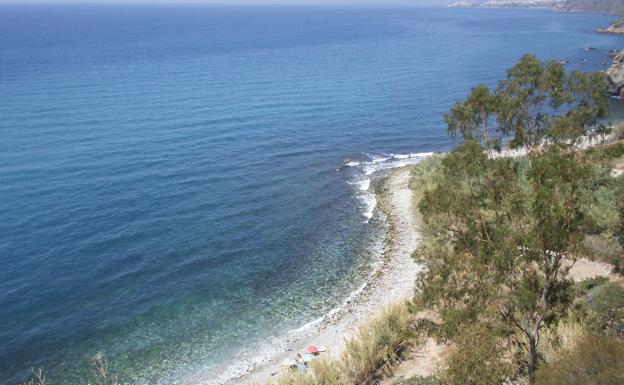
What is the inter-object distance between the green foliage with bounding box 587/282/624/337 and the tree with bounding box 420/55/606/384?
7.14ft

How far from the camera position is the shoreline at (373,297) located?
28322mm

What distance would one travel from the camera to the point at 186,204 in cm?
4709

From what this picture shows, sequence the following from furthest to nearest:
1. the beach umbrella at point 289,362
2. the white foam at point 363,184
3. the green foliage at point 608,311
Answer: the white foam at point 363,184
the beach umbrella at point 289,362
the green foliage at point 608,311

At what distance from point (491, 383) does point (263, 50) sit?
144m

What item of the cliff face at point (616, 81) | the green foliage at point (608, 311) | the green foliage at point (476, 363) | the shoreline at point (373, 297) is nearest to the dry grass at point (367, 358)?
the shoreline at point (373, 297)

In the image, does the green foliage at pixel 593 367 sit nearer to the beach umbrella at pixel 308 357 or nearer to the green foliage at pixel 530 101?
the green foliage at pixel 530 101

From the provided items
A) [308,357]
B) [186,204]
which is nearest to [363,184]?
[186,204]

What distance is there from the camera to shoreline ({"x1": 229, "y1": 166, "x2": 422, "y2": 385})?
92.9 ft

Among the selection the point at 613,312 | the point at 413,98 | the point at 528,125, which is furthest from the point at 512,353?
the point at 413,98

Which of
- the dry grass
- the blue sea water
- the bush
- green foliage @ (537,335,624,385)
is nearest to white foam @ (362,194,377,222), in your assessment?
the blue sea water

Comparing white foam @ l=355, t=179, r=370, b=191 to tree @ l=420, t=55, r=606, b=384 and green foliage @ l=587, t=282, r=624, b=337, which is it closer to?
tree @ l=420, t=55, r=606, b=384

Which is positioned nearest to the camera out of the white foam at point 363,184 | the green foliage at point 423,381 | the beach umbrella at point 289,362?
the green foliage at point 423,381

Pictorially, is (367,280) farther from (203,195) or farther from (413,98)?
(413,98)

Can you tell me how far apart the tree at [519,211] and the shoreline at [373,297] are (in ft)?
21.0
